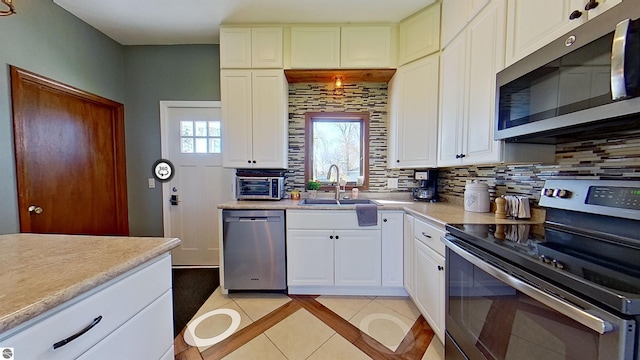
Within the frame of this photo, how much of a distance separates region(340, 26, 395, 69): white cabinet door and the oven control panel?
169cm

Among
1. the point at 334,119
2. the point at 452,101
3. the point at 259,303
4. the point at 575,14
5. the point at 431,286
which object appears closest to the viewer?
the point at 575,14

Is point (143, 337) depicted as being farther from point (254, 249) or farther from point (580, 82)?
point (580, 82)

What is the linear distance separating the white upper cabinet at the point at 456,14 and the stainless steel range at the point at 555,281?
1.24 meters

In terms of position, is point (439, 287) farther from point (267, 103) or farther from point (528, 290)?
point (267, 103)

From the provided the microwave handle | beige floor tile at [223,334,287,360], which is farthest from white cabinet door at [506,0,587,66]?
beige floor tile at [223,334,287,360]

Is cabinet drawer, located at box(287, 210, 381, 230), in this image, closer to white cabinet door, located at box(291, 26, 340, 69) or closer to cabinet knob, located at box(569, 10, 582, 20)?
white cabinet door, located at box(291, 26, 340, 69)

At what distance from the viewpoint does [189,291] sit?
2363 millimetres

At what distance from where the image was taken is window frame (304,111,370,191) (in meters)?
2.76

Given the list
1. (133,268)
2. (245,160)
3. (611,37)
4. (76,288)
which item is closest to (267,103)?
(245,160)

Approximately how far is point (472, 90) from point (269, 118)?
1752 mm

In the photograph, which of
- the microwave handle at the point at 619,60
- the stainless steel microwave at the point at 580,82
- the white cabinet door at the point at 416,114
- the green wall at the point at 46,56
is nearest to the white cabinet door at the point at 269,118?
the white cabinet door at the point at 416,114

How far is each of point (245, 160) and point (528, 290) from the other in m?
2.29

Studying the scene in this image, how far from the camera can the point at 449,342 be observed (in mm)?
1367

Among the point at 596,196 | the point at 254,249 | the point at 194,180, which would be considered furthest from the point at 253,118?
the point at 596,196
